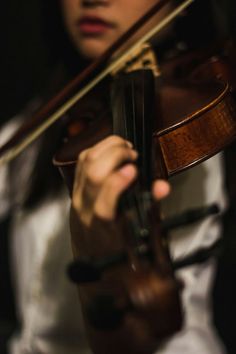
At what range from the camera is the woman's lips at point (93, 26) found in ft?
2.55

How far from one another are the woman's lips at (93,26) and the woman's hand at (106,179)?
1.38 ft

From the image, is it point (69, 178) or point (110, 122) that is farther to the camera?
point (110, 122)

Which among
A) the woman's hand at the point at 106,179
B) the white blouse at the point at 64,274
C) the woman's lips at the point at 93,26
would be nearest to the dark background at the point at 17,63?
the white blouse at the point at 64,274

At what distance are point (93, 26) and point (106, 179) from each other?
1.60 ft

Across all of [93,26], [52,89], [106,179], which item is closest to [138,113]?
[106,179]

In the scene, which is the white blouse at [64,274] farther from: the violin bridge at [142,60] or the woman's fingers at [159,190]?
the woman's fingers at [159,190]

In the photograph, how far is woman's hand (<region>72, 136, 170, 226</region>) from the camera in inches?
14.6

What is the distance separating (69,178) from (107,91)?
29 cm

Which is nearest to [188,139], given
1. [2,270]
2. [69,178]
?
[69,178]

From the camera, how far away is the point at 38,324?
880 mm

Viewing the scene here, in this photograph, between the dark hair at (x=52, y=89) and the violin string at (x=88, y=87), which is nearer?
the violin string at (x=88, y=87)

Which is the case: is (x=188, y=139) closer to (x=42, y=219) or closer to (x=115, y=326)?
(x=115, y=326)

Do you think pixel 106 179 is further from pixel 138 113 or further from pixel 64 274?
pixel 64 274

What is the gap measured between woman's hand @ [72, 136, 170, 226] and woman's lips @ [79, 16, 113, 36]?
0.42 m
